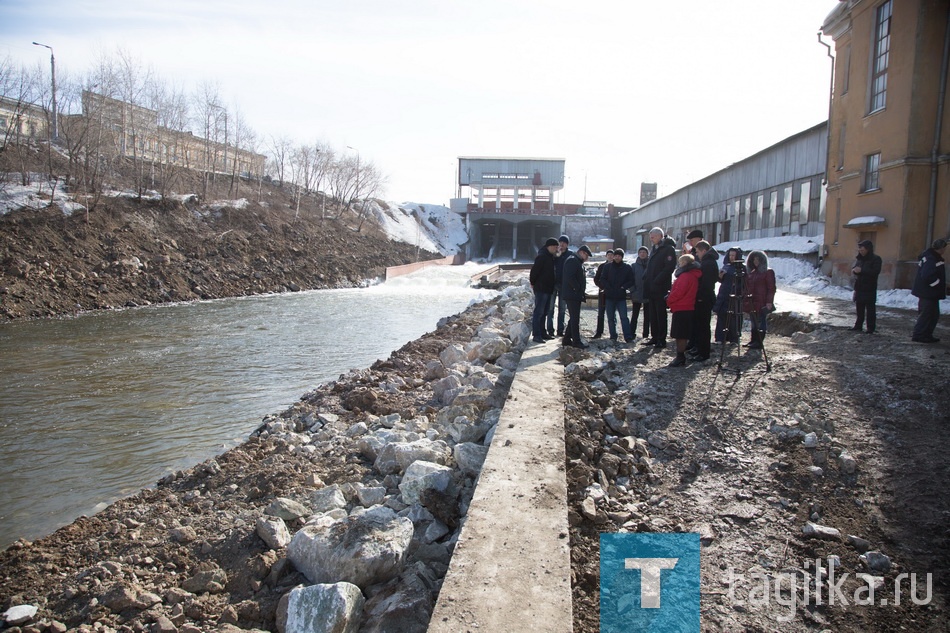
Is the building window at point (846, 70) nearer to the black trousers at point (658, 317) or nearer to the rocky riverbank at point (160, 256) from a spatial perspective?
the black trousers at point (658, 317)

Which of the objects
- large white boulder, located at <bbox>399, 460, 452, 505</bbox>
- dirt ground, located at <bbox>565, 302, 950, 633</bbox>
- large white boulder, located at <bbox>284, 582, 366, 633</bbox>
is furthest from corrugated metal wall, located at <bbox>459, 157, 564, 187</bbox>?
large white boulder, located at <bbox>284, 582, 366, 633</bbox>

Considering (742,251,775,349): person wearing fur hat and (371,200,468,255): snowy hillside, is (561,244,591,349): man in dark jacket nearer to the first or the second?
(742,251,775,349): person wearing fur hat

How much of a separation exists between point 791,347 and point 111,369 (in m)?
12.7

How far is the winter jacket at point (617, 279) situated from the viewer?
9594 millimetres

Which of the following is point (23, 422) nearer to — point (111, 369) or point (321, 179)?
point (111, 369)

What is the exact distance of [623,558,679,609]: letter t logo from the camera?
9.53 feet

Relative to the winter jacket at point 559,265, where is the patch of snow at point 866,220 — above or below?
above

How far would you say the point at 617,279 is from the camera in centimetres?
961

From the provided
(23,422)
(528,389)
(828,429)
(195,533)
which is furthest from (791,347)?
(23,422)

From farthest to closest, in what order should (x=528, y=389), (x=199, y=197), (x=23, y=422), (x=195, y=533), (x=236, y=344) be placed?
(x=199, y=197) → (x=236, y=344) → (x=23, y=422) → (x=528, y=389) → (x=195, y=533)

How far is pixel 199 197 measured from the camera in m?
36.9

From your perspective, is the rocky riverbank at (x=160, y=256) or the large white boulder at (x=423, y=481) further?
the rocky riverbank at (x=160, y=256)
